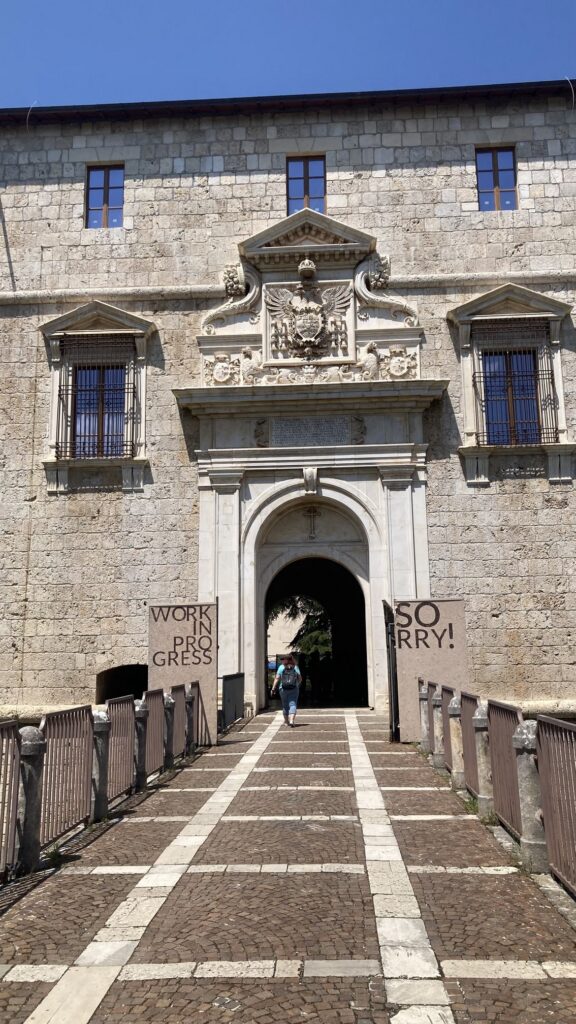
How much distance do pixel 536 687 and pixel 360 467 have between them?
5.93 m

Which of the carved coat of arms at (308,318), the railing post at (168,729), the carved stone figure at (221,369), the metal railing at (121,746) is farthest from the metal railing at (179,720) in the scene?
the carved coat of arms at (308,318)

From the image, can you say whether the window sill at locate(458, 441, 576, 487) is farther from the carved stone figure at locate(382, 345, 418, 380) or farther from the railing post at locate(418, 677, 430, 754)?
the railing post at locate(418, 677, 430, 754)

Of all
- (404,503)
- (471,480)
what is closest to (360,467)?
(404,503)

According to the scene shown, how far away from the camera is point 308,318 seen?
18.4 metres

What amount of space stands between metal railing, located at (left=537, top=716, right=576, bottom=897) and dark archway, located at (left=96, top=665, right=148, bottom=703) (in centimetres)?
1267

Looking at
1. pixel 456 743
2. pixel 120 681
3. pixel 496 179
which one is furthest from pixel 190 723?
pixel 496 179

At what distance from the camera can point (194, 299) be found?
1878 centimetres

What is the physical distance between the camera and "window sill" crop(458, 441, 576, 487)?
1767 cm

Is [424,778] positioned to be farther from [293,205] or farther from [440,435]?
[293,205]

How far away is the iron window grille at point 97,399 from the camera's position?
18406mm

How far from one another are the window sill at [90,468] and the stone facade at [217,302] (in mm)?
89

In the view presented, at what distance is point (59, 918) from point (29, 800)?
120cm

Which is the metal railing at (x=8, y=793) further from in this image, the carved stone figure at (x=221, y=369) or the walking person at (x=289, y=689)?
the carved stone figure at (x=221, y=369)

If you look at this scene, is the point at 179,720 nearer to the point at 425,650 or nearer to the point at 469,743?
the point at 425,650
